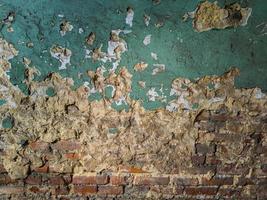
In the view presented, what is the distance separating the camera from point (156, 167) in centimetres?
225

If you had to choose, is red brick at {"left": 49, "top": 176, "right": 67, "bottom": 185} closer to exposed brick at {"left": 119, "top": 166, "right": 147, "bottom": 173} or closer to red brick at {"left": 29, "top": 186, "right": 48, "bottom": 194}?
red brick at {"left": 29, "top": 186, "right": 48, "bottom": 194}

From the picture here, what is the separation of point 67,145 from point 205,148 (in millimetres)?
764

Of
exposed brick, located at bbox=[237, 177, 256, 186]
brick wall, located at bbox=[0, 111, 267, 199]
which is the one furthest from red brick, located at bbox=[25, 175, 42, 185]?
exposed brick, located at bbox=[237, 177, 256, 186]

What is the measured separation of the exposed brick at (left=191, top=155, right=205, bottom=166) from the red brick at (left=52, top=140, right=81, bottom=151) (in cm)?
64

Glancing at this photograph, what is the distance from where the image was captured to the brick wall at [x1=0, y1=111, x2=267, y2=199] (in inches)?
86.6

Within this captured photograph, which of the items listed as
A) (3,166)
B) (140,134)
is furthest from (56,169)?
(140,134)

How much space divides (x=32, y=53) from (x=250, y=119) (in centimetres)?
121

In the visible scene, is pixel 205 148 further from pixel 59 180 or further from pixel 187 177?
pixel 59 180

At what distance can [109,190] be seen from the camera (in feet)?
7.50

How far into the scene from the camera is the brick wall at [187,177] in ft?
7.22

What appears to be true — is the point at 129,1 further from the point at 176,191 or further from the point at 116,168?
the point at 176,191

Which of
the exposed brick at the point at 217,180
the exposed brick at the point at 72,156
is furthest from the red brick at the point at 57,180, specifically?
the exposed brick at the point at 217,180

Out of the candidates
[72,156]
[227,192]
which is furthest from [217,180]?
[72,156]

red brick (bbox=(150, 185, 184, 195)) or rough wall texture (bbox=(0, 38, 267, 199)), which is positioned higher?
rough wall texture (bbox=(0, 38, 267, 199))
